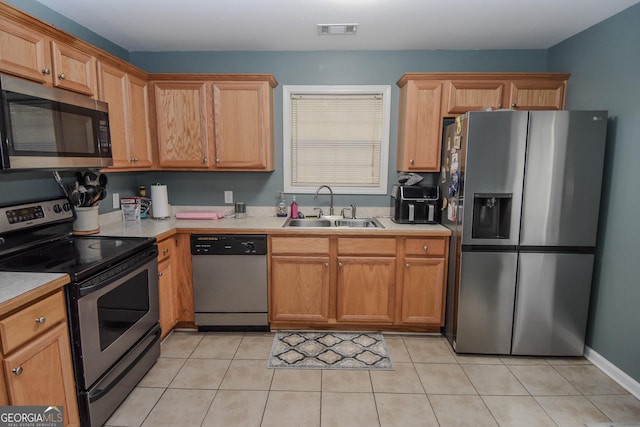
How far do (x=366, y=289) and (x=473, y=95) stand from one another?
1813 millimetres

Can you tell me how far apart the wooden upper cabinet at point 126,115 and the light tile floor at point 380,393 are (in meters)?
1.52

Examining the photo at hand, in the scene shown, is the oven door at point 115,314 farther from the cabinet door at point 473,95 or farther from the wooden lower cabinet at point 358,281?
the cabinet door at point 473,95

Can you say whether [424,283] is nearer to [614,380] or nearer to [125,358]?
[614,380]

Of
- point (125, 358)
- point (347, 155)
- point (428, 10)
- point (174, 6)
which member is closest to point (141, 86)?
point (174, 6)

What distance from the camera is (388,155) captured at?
324 cm

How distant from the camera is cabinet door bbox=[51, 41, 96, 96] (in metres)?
1.95

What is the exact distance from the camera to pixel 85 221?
2381 millimetres

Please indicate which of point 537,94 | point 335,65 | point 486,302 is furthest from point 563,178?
point 335,65

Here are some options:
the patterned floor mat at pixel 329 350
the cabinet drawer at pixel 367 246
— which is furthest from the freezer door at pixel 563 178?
the patterned floor mat at pixel 329 350

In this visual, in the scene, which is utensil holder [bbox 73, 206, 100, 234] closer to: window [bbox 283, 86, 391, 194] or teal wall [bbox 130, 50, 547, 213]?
teal wall [bbox 130, 50, 547, 213]

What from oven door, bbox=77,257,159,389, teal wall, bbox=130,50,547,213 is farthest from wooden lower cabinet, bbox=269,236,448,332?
oven door, bbox=77,257,159,389

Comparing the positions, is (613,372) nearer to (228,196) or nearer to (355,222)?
(355,222)

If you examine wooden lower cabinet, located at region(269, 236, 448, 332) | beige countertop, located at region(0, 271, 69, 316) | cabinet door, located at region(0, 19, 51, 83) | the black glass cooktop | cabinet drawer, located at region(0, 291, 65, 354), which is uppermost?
cabinet door, located at region(0, 19, 51, 83)

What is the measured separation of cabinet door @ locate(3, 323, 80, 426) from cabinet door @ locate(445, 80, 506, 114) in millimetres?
2944
